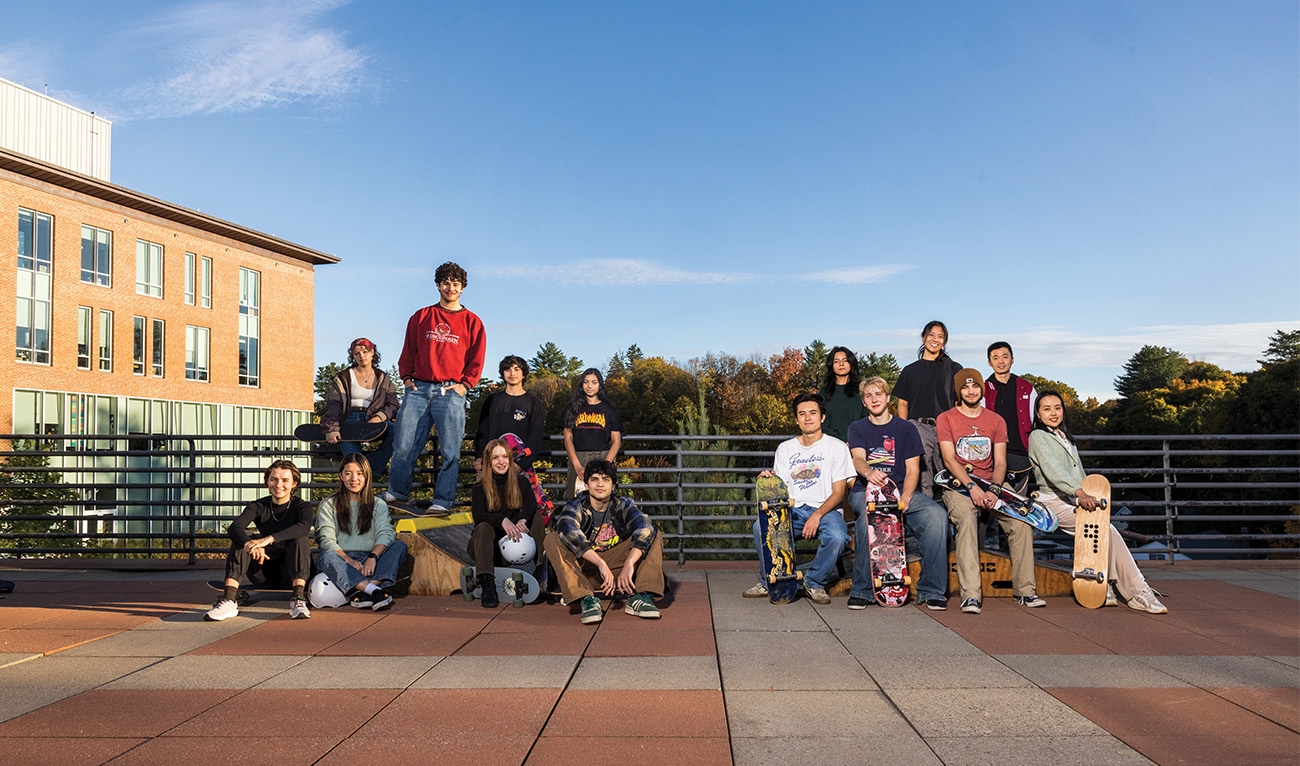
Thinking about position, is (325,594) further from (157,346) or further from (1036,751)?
(157,346)

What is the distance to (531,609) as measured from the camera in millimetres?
7203

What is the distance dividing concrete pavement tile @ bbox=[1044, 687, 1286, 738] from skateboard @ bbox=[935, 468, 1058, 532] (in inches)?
101

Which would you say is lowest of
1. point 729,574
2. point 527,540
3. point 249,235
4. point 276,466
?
point 729,574

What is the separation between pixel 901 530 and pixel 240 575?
198 inches

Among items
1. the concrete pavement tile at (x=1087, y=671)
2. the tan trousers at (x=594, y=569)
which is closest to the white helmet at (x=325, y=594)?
the tan trousers at (x=594, y=569)

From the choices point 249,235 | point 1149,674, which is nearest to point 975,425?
point 1149,674

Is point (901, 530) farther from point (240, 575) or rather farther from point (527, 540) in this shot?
point (240, 575)

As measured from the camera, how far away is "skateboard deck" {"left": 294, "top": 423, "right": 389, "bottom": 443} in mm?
8234

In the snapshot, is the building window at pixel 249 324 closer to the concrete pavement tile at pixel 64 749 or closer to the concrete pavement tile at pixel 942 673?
the concrete pavement tile at pixel 64 749

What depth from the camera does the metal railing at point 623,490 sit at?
897 cm

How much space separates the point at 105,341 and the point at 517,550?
39051 mm

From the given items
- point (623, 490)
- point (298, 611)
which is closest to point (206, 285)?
point (623, 490)

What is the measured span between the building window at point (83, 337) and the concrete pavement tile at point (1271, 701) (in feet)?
140

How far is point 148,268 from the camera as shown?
41.9 meters
